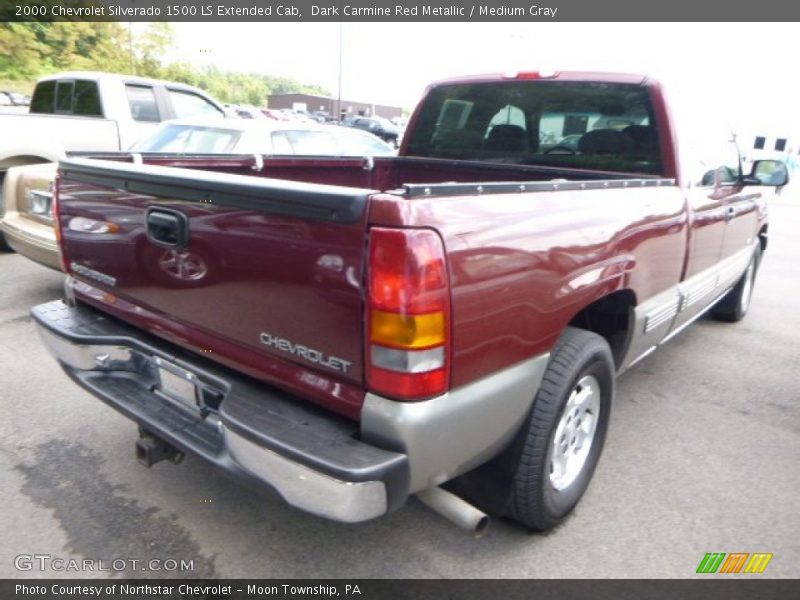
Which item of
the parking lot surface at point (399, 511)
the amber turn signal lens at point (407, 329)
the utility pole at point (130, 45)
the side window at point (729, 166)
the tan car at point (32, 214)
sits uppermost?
the utility pole at point (130, 45)

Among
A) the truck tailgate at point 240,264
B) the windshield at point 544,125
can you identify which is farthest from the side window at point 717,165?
the truck tailgate at point 240,264

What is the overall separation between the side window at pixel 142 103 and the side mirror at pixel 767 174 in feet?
23.6

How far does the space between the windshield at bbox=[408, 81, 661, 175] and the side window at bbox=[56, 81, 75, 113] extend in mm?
6626

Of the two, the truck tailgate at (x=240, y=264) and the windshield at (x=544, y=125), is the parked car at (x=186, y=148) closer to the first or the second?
the windshield at (x=544, y=125)

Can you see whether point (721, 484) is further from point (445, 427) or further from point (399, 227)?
point (399, 227)

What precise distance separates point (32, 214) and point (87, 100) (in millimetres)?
3929

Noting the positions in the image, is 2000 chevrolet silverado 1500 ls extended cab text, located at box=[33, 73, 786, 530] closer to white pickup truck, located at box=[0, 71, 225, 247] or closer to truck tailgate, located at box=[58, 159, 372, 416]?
truck tailgate, located at box=[58, 159, 372, 416]

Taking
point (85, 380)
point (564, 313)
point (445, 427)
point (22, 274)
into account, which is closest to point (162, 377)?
point (85, 380)

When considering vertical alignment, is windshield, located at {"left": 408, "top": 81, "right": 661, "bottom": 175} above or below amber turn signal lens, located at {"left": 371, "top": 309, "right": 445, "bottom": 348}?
above

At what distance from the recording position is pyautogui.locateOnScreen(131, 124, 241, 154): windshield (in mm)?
5898

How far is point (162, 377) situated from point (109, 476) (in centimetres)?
84

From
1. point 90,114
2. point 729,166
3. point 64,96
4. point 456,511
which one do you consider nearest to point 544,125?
point 729,166

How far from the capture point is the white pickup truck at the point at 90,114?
643 cm

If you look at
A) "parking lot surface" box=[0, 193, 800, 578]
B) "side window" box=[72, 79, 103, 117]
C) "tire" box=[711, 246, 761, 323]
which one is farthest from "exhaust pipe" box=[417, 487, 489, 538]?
"side window" box=[72, 79, 103, 117]
